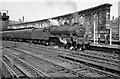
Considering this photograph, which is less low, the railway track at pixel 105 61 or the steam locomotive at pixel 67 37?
the steam locomotive at pixel 67 37

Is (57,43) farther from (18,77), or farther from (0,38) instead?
(0,38)

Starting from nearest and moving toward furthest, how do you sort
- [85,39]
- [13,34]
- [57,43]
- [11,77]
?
[11,77] < [85,39] < [57,43] < [13,34]

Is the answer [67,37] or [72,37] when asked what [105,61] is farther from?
[67,37]

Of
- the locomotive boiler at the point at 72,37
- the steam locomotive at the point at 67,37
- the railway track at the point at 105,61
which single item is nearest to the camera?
the railway track at the point at 105,61

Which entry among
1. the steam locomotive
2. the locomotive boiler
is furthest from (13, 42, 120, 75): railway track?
the steam locomotive

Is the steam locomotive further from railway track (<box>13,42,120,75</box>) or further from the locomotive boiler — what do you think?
railway track (<box>13,42,120,75</box>)

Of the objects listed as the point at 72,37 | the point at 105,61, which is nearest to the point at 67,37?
the point at 72,37

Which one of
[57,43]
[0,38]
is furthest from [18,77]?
[0,38]

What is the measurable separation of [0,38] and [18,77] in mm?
43194

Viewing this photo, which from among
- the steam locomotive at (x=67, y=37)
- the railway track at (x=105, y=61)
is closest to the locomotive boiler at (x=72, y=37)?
the steam locomotive at (x=67, y=37)

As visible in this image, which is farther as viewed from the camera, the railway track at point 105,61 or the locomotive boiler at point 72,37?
the locomotive boiler at point 72,37

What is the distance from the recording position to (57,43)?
21359 mm

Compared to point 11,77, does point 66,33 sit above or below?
above

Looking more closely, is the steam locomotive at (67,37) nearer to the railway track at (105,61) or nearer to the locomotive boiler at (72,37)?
the locomotive boiler at (72,37)
